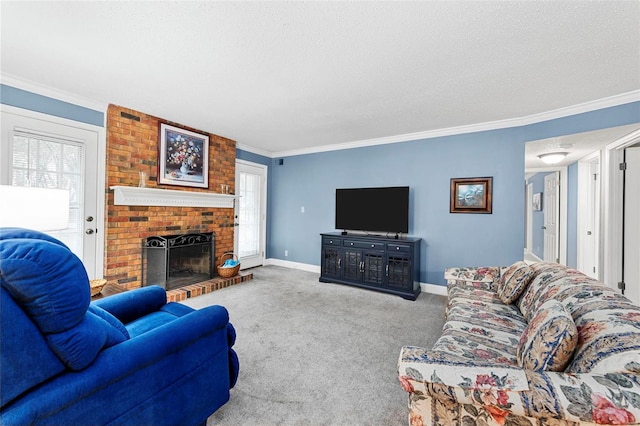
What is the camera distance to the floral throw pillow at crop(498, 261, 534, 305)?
2230mm

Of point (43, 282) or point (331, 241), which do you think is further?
point (331, 241)

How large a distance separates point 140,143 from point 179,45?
6.64 ft

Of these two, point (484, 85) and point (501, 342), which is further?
point (484, 85)

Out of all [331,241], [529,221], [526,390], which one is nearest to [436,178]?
[331,241]

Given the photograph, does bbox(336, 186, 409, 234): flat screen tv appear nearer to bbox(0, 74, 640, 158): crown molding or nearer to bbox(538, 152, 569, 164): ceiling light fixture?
bbox(0, 74, 640, 158): crown molding

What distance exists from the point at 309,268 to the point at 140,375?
420 cm

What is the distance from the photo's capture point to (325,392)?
182 centimetres

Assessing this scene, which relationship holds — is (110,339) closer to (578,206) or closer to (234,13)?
(234,13)

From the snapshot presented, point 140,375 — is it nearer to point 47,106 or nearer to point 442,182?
point 47,106

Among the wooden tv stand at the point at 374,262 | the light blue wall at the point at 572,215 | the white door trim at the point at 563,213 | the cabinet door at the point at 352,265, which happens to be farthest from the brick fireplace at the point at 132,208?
the white door trim at the point at 563,213

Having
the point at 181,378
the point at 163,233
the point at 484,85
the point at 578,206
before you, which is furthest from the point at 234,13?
the point at 578,206

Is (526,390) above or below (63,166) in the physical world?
below

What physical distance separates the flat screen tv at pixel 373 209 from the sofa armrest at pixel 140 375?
3200 mm

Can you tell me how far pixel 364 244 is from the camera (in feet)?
13.8
